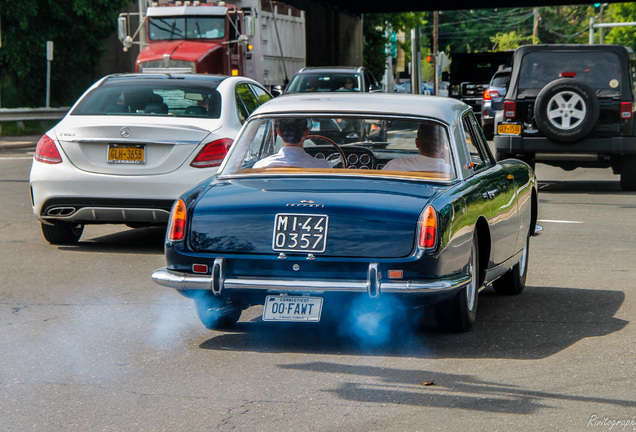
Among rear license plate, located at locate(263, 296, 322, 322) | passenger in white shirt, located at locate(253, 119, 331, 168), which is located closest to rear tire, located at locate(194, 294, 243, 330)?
rear license plate, located at locate(263, 296, 322, 322)

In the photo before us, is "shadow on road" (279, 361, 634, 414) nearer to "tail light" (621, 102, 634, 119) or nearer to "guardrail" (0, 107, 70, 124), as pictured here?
"tail light" (621, 102, 634, 119)

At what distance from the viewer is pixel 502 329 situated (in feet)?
22.9

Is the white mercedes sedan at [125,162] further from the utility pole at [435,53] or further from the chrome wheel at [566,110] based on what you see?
the utility pole at [435,53]

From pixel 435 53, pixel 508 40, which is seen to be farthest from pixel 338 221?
pixel 508 40

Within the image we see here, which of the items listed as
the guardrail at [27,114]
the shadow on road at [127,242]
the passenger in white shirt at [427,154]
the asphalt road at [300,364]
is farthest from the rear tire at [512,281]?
the guardrail at [27,114]

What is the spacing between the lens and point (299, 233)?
618cm

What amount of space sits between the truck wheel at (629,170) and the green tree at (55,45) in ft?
82.6

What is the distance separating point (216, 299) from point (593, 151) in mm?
Result: 10591

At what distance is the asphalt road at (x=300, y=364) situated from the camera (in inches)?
196

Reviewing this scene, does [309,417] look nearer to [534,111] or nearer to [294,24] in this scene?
[534,111]

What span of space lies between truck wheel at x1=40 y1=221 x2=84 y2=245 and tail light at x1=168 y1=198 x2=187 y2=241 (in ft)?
14.6

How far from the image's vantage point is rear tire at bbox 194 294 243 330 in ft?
22.2

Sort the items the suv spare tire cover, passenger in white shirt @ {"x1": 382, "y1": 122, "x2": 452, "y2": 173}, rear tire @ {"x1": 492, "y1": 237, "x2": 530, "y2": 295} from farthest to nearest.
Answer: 1. the suv spare tire cover
2. rear tire @ {"x1": 492, "y1": 237, "x2": 530, "y2": 295}
3. passenger in white shirt @ {"x1": 382, "y1": 122, "x2": 452, "y2": 173}

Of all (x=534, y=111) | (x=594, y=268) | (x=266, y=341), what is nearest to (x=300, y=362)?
(x=266, y=341)
